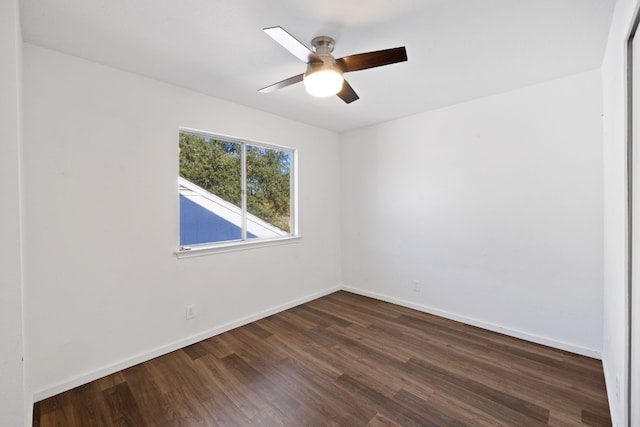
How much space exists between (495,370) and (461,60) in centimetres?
243

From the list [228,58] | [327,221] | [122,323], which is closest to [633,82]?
[228,58]

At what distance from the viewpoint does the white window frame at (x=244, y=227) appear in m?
2.68

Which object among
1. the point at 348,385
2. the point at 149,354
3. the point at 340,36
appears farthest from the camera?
the point at 149,354

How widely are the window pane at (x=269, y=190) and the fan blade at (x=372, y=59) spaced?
1.78 m

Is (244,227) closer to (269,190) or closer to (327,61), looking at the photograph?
(269,190)

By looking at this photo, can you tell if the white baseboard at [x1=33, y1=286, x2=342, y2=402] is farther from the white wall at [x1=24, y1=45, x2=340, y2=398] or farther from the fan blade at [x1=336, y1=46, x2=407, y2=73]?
the fan blade at [x1=336, y1=46, x2=407, y2=73]

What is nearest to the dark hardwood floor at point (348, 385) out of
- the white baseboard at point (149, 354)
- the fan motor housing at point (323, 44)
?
the white baseboard at point (149, 354)

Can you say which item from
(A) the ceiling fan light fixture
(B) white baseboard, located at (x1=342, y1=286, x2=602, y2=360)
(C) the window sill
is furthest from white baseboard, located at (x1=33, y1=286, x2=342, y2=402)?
(A) the ceiling fan light fixture

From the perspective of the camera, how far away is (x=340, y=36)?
1799mm

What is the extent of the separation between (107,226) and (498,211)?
3.53m

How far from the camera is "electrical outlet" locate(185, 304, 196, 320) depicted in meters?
2.60

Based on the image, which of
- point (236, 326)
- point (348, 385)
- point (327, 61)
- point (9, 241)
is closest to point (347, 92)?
point (327, 61)

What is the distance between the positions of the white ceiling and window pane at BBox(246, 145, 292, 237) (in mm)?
914

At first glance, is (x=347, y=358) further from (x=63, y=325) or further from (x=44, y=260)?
(x=44, y=260)
